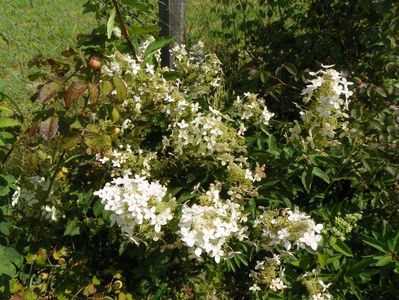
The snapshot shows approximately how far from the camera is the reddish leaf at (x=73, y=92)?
162cm

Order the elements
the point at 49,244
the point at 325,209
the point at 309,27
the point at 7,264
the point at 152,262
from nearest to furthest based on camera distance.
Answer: the point at 7,264, the point at 152,262, the point at 325,209, the point at 49,244, the point at 309,27

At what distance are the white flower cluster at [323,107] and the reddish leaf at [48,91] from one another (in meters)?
0.84

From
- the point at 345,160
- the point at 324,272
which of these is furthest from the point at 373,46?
the point at 324,272

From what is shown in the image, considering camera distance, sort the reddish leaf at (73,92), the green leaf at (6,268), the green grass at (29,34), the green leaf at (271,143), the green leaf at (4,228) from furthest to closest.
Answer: the green grass at (29,34)
the green leaf at (271,143)
the green leaf at (4,228)
the green leaf at (6,268)
the reddish leaf at (73,92)

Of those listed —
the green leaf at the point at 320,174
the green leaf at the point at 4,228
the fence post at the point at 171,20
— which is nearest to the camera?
the green leaf at the point at 4,228

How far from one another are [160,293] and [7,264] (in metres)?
0.63

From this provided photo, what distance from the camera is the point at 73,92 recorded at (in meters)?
1.64

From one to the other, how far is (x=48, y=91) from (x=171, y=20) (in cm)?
143

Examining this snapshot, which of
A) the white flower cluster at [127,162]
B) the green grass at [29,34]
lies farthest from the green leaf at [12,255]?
the green grass at [29,34]

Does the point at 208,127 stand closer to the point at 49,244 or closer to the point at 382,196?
the point at 382,196

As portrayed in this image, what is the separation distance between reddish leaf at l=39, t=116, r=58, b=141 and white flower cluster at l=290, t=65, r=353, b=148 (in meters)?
0.84

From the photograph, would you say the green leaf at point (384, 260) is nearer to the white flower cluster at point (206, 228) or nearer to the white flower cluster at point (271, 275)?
the white flower cluster at point (271, 275)

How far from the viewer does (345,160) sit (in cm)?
212

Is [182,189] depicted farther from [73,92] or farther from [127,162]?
[73,92]
